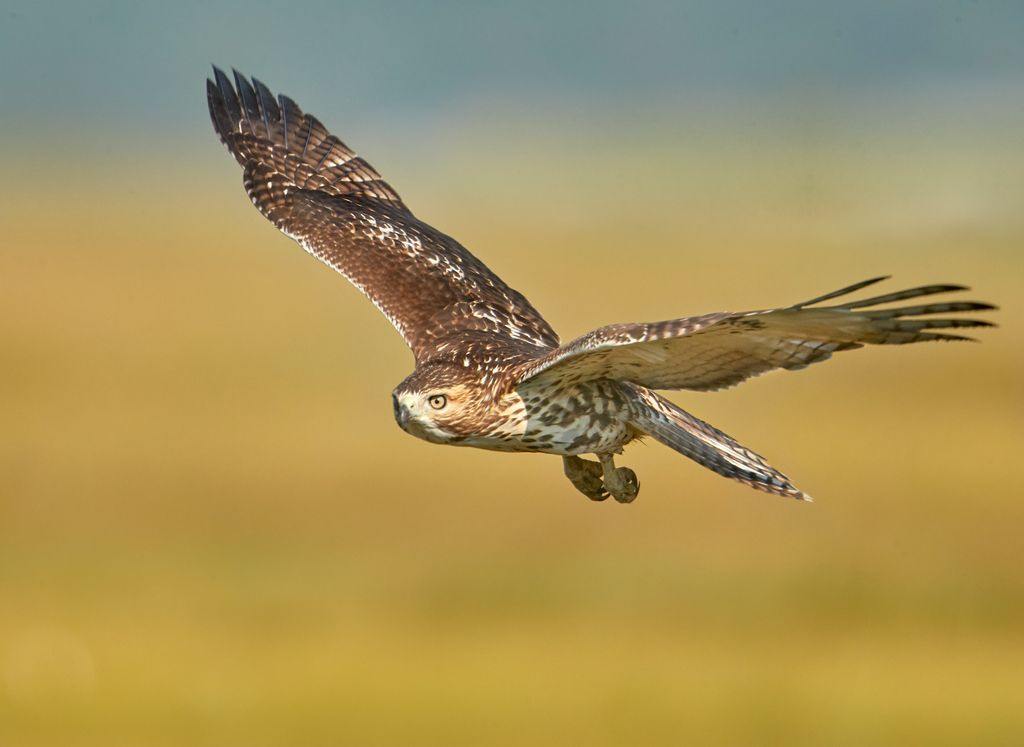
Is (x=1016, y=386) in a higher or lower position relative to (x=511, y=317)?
higher

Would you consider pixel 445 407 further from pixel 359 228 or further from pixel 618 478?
pixel 359 228

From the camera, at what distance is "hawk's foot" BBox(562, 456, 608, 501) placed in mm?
11852

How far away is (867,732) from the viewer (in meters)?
25.9

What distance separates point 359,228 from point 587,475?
216 centimetres

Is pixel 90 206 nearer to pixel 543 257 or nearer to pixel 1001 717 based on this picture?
pixel 543 257

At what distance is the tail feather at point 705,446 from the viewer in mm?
11047

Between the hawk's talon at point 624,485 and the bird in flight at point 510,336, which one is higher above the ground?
the bird in flight at point 510,336

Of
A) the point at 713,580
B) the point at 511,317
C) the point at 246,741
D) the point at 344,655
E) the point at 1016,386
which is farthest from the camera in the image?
the point at 1016,386

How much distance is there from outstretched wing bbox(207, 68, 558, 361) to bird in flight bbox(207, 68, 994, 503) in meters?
0.01

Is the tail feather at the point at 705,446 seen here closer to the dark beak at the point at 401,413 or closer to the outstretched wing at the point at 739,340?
the outstretched wing at the point at 739,340

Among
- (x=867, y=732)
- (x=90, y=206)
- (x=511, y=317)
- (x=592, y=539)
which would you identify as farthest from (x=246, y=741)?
(x=90, y=206)

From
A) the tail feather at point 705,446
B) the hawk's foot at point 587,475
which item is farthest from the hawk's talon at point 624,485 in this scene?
the tail feather at point 705,446

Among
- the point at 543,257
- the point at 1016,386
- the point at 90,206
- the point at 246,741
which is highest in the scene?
the point at 90,206

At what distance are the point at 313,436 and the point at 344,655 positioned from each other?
13.5 metres
